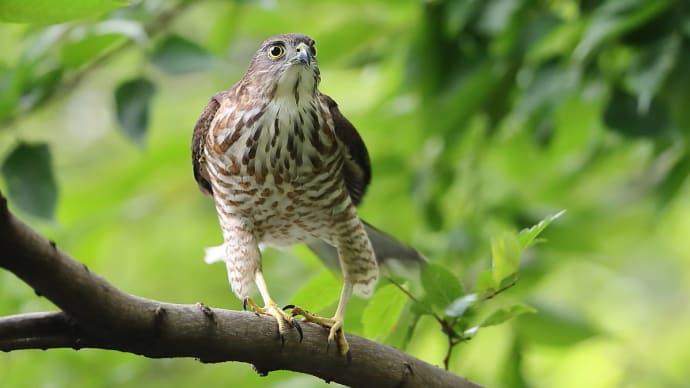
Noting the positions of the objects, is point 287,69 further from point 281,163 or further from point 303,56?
point 281,163

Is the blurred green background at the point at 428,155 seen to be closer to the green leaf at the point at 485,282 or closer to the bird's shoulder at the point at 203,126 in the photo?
the green leaf at the point at 485,282

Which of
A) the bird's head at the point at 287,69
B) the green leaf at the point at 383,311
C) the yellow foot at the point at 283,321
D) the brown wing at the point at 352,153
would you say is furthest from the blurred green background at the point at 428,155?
the bird's head at the point at 287,69

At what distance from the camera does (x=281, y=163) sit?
324 cm

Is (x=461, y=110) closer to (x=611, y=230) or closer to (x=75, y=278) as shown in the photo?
(x=611, y=230)

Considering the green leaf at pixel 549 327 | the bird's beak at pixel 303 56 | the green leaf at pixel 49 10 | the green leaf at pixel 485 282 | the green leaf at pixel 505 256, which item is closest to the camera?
the green leaf at pixel 49 10

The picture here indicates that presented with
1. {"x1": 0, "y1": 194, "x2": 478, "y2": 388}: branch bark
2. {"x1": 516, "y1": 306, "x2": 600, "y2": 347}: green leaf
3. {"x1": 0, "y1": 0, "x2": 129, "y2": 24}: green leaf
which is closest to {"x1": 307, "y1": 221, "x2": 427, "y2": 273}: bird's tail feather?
{"x1": 0, "y1": 194, "x2": 478, "y2": 388}: branch bark

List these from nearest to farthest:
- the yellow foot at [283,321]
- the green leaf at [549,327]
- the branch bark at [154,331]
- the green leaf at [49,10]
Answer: the branch bark at [154,331] → the green leaf at [49,10] → the yellow foot at [283,321] → the green leaf at [549,327]

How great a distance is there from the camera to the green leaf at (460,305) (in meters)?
2.88

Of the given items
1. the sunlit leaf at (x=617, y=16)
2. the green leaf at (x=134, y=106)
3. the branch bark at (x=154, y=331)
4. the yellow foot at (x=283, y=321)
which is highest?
the sunlit leaf at (x=617, y=16)

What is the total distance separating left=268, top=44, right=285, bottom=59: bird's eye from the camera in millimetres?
3307

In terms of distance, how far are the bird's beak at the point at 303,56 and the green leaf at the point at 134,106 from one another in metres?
1.01

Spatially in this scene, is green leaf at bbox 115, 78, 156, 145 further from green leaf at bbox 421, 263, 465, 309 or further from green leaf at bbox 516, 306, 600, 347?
green leaf at bbox 516, 306, 600, 347

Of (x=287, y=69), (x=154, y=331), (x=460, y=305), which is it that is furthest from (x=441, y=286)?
(x=154, y=331)

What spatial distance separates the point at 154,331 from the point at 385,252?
6.05 ft
